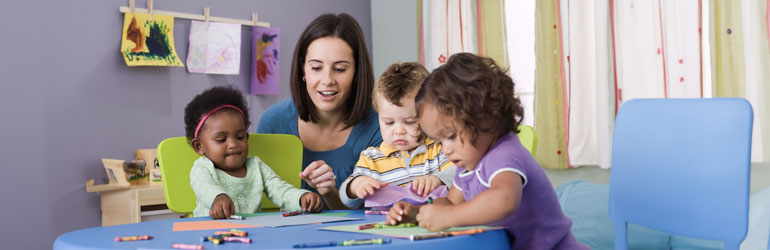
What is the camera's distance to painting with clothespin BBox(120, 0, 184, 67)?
11.5 feet

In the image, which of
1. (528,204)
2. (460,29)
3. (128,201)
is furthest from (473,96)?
(460,29)

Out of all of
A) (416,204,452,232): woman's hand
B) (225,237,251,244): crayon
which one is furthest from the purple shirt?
(225,237,251,244): crayon

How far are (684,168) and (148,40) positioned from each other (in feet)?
9.05

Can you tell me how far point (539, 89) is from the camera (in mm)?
3553

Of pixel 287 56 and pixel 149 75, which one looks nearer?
pixel 149 75

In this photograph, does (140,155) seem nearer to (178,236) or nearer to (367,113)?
(367,113)

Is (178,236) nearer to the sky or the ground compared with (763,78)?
nearer to the ground

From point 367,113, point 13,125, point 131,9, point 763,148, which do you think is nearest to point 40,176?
point 13,125

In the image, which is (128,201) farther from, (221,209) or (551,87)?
(551,87)

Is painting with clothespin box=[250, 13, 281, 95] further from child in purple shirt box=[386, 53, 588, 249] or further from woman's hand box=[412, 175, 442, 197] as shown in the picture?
child in purple shirt box=[386, 53, 588, 249]

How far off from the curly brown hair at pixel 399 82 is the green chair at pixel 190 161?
35 cm

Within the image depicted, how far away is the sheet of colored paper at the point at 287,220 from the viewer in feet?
4.11

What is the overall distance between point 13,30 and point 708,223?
2.99m

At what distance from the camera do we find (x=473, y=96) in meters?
1.15
